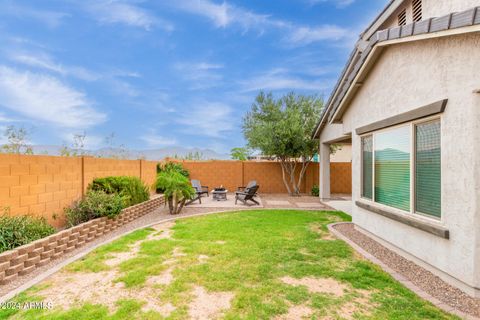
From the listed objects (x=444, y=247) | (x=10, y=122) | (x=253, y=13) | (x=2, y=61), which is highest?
(x=253, y=13)

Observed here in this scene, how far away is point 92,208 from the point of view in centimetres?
748

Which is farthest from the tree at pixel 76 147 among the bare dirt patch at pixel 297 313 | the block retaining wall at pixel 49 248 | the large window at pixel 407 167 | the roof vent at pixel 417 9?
the roof vent at pixel 417 9

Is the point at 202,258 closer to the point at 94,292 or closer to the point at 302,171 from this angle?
the point at 94,292

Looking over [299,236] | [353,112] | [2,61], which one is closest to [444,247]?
[299,236]

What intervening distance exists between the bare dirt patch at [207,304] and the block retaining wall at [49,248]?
3.28 meters

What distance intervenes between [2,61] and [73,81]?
4333 mm

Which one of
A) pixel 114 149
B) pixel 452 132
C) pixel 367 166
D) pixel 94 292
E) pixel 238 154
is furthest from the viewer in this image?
pixel 238 154

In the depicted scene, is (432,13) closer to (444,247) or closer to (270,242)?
(444,247)

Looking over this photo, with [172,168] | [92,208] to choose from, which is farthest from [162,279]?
[172,168]

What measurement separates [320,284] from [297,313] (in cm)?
106

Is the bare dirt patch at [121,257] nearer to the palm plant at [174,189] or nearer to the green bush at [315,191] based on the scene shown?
the palm plant at [174,189]

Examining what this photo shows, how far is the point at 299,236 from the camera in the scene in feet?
23.4

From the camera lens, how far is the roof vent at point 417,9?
27.5 ft

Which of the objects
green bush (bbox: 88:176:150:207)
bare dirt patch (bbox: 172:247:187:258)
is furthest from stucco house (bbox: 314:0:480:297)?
green bush (bbox: 88:176:150:207)
